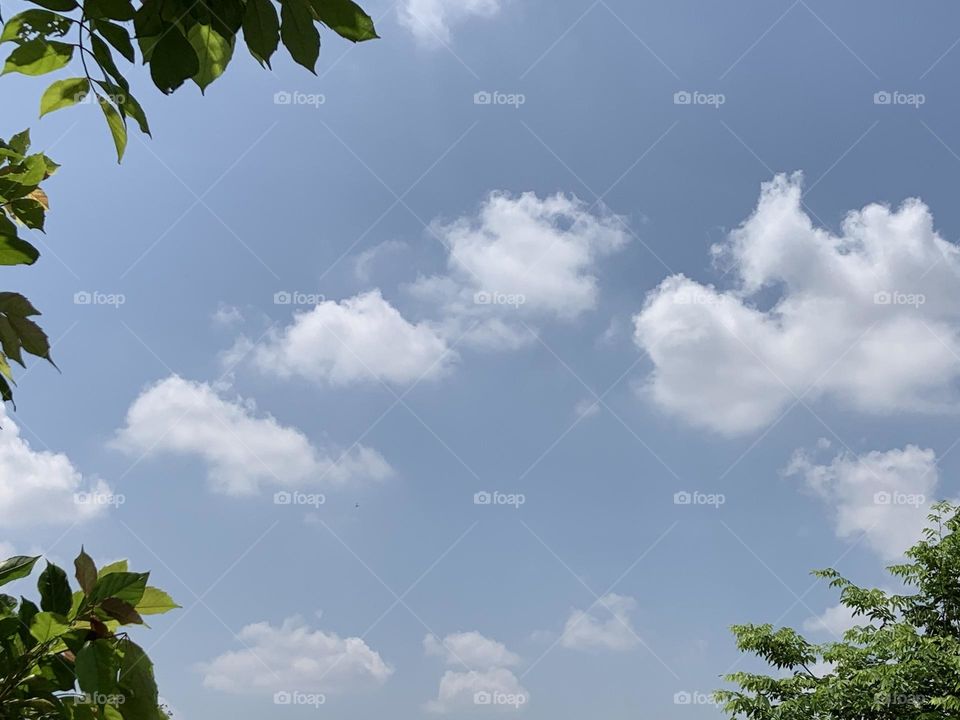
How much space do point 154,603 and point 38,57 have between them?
0.57 meters

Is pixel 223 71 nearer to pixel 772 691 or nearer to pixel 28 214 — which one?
pixel 28 214

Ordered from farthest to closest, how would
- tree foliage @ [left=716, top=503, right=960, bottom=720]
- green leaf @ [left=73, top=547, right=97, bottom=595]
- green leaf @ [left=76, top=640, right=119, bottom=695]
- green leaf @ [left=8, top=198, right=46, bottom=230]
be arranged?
tree foliage @ [left=716, top=503, right=960, bottom=720] < green leaf @ [left=8, top=198, right=46, bottom=230] < green leaf @ [left=73, top=547, right=97, bottom=595] < green leaf @ [left=76, top=640, right=119, bottom=695]

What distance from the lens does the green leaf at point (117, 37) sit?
75cm

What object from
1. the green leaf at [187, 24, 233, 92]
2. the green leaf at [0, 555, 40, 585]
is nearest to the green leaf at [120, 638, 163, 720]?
the green leaf at [0, 555, 40, 585]

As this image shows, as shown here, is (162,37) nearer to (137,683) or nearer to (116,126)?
(116,126)

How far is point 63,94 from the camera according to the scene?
0.83 m

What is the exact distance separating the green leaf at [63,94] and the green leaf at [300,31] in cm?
25

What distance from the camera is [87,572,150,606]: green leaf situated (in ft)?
2.47

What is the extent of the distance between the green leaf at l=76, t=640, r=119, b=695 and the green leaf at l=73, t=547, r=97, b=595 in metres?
0.09

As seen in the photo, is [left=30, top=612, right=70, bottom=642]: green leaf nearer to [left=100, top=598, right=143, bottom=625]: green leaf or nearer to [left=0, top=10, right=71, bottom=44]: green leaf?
[left=100, top=598, right=143, bottom=625]: green leaf

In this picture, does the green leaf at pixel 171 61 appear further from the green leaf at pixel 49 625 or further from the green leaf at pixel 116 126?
the green leaf at pixel 49 625

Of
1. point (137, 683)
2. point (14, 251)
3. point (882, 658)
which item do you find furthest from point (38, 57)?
point (882, 658)

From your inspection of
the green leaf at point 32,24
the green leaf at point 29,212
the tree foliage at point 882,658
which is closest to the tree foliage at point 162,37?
the green leaf at point 32,24

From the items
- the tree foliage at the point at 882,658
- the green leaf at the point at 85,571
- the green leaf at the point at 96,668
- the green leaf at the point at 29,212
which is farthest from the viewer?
the tree foliage at the point at 882,658
